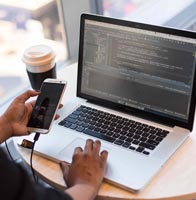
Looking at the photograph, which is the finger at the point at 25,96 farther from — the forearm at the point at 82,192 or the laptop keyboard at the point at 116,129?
the forearm at the point at 82,192

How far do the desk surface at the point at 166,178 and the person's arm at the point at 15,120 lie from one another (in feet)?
0.22

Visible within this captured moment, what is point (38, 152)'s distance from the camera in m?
1.09

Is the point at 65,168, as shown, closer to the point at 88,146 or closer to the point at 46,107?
the point at 88,146

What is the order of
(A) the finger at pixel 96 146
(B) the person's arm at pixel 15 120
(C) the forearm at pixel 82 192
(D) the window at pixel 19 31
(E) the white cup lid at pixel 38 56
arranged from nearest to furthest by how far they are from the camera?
(C) the forearm at pixel 82 192, (A) the finger at pixel 96 146, (B) the person's arm at pixel 15 120, (E) the white cup lid at pixel 38 56, (D) the window at pixel 19 31

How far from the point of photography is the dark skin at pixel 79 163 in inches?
36.8

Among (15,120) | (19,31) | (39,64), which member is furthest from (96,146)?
(19,31)

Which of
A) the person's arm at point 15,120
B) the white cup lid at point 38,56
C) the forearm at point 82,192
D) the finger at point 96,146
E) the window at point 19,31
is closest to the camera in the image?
the forearm at point 82,192

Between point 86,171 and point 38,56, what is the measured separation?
1.66 feet

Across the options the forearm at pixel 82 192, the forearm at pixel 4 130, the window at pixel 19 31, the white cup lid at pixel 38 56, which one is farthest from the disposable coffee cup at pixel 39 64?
the forearm at pixel 82 192

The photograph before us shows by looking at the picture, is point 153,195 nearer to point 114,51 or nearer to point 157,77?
point 157,77

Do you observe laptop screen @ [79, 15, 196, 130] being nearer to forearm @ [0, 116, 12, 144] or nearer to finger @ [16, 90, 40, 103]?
finger @ [16, 90, 40, 103]

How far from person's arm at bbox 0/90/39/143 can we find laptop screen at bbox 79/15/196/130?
0.65 feet

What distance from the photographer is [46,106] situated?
1.13 m

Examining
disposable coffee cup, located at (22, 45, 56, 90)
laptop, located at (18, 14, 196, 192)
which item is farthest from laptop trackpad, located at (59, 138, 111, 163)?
disposable coffee cup, located at (22, 45, 56, 90)
